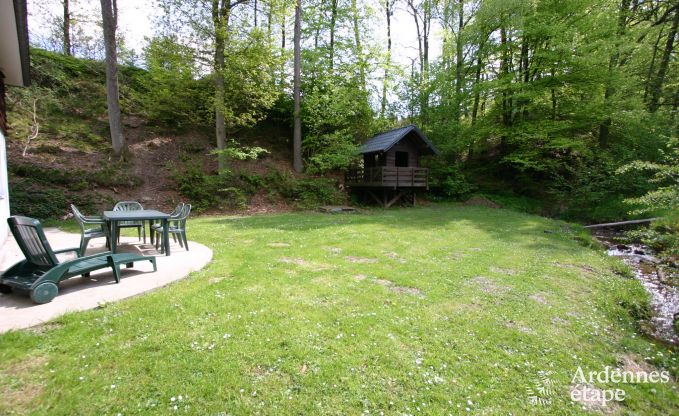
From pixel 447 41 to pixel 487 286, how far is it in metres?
22.0

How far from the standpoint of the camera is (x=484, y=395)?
2514 mm

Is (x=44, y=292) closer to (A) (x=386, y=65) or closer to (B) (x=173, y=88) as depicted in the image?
(B) (x=173, y=88)

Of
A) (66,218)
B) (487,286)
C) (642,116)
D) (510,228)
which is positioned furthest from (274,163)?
(642,116)

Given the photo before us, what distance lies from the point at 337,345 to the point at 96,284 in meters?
3.69

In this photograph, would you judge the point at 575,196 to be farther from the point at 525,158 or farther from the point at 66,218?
the point at 66,218

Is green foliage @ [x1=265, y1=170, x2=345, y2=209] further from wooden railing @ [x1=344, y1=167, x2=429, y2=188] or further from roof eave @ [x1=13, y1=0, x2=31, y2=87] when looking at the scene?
roof eave @ [x1=13, y1=0, x2=31, y2=87]

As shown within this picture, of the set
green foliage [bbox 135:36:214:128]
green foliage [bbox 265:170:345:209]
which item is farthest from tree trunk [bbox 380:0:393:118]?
green foliage [bbox 135:36:214:128]

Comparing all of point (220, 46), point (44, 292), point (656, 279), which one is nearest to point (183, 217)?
point (44, 292)

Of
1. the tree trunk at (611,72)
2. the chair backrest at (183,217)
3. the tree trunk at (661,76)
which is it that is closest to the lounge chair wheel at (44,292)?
the chair backrest at (183,217)

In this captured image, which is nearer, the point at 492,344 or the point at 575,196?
the point at 492,344

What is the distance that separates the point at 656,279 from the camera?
260 inches

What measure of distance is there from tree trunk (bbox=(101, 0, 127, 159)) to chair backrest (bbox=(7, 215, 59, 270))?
37.5 ft

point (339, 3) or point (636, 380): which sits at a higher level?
point (339, 3)

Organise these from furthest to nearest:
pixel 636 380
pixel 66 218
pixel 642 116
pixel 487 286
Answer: pixel 642 116 < pixel 66 218 < pixel 487 286 < pixel 636 380
